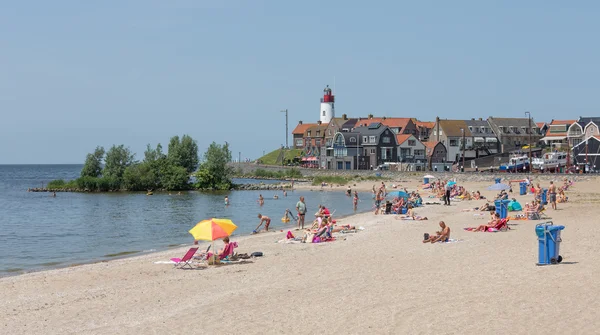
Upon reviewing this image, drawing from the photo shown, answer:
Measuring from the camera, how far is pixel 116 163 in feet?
273

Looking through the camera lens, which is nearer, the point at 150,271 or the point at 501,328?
the point at 501,328

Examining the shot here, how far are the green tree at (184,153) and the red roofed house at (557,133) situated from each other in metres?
60.6

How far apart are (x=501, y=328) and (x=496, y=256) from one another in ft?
26.3

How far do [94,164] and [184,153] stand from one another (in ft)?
40.4

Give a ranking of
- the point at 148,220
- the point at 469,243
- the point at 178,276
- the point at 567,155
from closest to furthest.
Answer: the point at 178,276, the point at 469,243, the point at 148,220, the point at 567,155

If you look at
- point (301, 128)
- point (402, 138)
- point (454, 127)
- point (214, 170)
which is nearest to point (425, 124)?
point (454, 127)

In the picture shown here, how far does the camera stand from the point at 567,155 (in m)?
83.6

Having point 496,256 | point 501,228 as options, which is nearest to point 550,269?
point 496,256

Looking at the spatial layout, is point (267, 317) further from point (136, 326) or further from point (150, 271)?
point (150, 271)

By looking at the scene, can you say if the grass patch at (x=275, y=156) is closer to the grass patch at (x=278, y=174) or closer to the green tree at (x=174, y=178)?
the grass patch at (x=278, y=174)

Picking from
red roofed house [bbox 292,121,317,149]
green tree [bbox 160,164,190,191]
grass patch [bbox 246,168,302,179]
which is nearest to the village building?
grass patch [bbox 246,168,302,179]

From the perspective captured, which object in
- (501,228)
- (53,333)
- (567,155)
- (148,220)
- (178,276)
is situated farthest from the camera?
(567,155)

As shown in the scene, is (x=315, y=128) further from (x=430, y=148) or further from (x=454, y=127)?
(x=430, y=148)

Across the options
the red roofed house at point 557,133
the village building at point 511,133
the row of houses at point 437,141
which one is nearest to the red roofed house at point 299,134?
the row of houses at point 437,141
